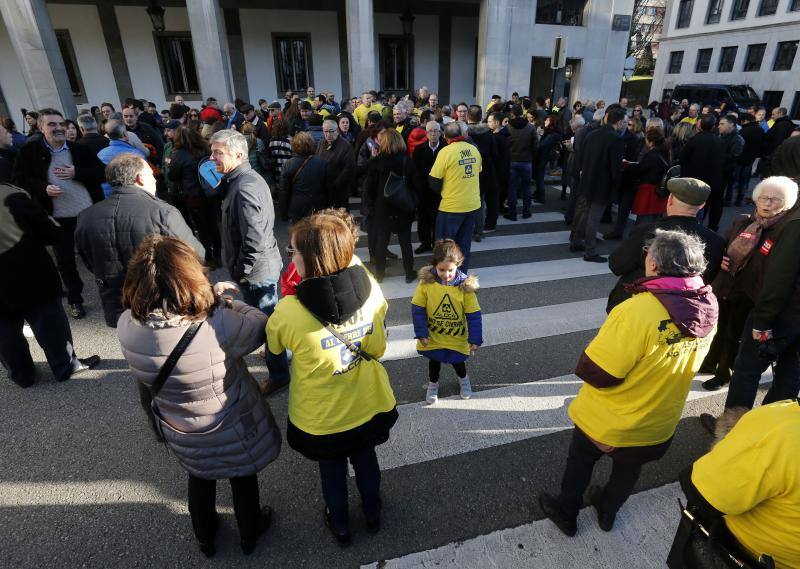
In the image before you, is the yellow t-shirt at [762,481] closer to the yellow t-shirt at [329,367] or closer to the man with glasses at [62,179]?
the yellow t-shirt at [329,367]

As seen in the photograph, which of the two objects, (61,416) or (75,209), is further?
(75,209)

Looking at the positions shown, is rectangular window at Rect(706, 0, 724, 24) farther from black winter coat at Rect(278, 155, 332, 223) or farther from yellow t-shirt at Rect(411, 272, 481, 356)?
yellow t-shirt at Rect(411, 272, 481, 356)

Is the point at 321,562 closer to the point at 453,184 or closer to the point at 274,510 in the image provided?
the point at 274,510

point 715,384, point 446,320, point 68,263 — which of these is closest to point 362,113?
point 68,263

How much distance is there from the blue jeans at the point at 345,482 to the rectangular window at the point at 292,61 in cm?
1894

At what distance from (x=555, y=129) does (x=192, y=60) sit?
15.1m

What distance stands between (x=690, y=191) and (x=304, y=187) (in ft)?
12.4

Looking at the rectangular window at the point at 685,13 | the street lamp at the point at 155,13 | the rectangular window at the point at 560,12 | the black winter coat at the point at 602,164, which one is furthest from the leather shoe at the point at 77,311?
the rectangular window at the point at 685,13

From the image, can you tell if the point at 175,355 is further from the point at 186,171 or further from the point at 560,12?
the point at 560,12

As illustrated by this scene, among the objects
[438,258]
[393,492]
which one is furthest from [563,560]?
[438,258]

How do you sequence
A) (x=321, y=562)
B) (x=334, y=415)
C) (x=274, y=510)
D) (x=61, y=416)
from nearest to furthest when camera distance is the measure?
1. (x=334, y=415)
2. (x=321, y=562)
3. (x=274, y=510)
4. (x=61, y=416)

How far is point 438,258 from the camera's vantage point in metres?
3.24

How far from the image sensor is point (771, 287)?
9.06 ft

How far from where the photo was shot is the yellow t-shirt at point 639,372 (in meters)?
2.00
